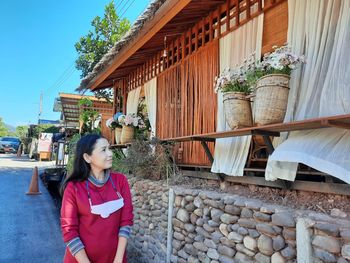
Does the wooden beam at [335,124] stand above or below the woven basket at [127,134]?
below

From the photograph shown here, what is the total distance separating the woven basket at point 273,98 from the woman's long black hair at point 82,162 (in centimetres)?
162

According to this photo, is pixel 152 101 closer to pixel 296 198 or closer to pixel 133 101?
pixel 133 101

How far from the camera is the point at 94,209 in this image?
2.14 meters

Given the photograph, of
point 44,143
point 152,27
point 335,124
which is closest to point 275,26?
point 335,124

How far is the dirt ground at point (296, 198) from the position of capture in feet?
8.23

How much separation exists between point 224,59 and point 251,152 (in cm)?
146

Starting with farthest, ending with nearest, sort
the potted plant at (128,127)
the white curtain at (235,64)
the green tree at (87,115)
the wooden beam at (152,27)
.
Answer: the green tree at (87,115)
the potted plant at (128,127)
the wooden beam at (152,27)
the white curtain at (235,64)

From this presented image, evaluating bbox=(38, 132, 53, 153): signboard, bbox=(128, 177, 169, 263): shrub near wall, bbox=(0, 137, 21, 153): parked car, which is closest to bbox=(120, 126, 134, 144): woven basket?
bbox=(128, 177, 169, 263): shrub near wall

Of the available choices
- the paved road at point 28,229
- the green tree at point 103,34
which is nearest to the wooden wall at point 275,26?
the paved road at point 28,229

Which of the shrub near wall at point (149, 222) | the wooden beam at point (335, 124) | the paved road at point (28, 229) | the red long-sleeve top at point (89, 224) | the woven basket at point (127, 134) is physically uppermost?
the woven basket at point (127, 134)

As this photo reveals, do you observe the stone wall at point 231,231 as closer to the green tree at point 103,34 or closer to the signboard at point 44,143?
the green tree at point 103,34

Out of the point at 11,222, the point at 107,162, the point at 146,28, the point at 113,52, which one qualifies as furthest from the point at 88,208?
the point at 11,222

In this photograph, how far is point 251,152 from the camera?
364 centimetres

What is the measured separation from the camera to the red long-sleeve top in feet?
6.86
